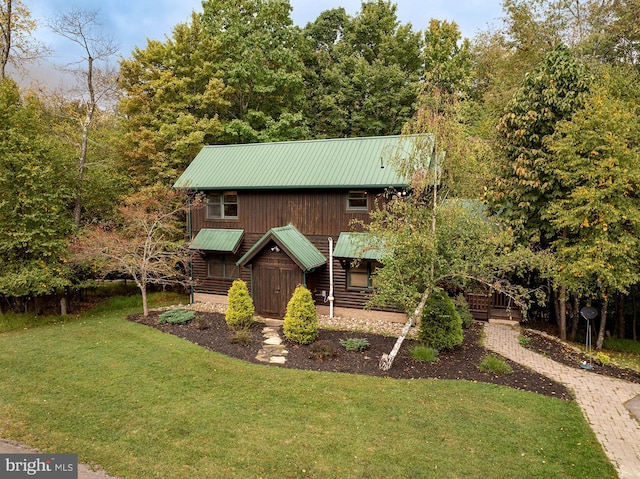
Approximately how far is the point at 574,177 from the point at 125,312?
1793 centimetres

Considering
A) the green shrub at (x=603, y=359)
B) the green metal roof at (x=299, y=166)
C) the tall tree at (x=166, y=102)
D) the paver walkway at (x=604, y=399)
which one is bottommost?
the paver walkway at (x=604, y=399)

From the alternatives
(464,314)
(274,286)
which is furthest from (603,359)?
(274,286)

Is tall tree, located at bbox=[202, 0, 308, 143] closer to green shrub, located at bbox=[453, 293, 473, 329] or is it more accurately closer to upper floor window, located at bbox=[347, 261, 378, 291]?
upper floor window, located at bbox=[347, 261, 378, 291]

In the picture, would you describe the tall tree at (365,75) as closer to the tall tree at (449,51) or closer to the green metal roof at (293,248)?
the tall tree at (449,51)

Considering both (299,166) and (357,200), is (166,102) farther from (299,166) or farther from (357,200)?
(357,200)

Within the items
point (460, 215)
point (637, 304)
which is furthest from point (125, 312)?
point (637, 304)

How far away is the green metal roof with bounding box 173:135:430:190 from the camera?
1445 centimetres

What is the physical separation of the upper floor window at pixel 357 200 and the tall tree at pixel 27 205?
37.3ft

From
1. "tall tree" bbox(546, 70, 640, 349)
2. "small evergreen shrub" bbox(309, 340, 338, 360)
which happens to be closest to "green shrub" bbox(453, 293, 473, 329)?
"tall tree" bbox(546, 70, 640, 349)

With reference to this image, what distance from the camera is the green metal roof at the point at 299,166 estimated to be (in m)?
14.5

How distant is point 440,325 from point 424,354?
3.59 feet

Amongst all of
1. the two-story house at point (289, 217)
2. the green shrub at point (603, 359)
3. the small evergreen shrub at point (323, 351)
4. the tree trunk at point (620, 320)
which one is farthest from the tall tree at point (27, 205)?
the tree trunk at point (620, 320)

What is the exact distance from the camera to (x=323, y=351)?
432 inches

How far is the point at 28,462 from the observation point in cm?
627
